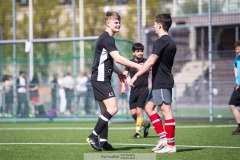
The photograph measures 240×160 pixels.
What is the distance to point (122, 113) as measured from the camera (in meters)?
22.5

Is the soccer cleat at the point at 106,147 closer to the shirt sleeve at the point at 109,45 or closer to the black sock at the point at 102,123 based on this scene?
the black sock at the point at 102,123

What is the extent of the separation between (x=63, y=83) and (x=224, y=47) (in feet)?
38.2

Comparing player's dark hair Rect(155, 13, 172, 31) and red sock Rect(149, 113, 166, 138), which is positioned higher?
player's dark hair Rect(155, 13, 172, 31)

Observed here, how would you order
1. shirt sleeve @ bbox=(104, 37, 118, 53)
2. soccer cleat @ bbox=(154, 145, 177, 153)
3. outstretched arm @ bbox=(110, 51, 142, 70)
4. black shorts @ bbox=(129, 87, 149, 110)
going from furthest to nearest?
black shorts @ bbox=(129, 87, 149, 110) → shirt sleeve @ bbox=(104, 37, 118, 53) → outstretched arm @ bbox=(110, 51, 142, 70) → soccer cleat @ bbox=(154, 145, 177, 153)

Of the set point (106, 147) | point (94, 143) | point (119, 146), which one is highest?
point (94, 143)

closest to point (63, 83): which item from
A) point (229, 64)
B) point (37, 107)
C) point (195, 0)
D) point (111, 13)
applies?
point (37, 107)

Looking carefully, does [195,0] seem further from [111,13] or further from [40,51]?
[111,13]

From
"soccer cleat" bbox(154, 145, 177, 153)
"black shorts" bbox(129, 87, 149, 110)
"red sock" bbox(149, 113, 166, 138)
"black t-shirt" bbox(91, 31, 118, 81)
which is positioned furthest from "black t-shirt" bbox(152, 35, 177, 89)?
"black shorts" bbox(129, 87, 149, 110)

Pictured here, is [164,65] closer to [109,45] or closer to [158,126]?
[109,45]

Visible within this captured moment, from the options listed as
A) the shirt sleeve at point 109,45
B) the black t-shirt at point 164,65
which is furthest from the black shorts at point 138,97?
the black t-shirt at point 164,65

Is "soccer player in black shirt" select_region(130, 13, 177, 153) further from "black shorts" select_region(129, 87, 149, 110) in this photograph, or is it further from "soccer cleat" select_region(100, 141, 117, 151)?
"black shorts" select_region(129, 87, 149, 110)

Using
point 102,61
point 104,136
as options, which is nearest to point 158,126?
point 104,136

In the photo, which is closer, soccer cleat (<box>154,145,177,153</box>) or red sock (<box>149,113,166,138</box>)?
soccer cleat (<box>154,145,177,153</box>)

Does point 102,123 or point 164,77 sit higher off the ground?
point 164,77
